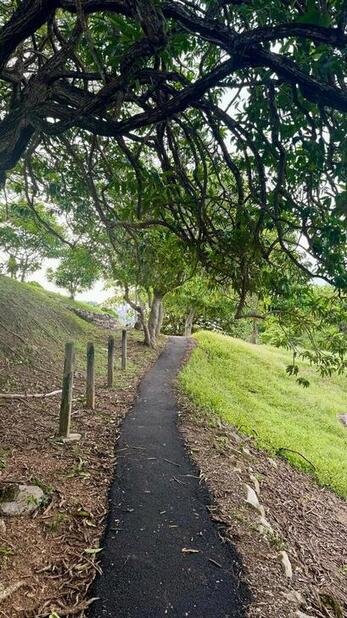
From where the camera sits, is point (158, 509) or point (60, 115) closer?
point (60, 115)

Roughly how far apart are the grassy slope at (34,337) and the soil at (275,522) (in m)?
4.33

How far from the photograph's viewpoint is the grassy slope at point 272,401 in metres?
9.86

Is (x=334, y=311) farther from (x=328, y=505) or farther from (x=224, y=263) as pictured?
(x=328, y=505)

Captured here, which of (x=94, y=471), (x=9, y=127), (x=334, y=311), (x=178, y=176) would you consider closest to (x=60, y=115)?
(x=9, y=127)

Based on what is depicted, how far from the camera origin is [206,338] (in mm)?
24750

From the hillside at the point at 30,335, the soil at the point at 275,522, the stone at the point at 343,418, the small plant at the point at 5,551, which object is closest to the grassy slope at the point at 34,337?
the hillside at the point at 30,335

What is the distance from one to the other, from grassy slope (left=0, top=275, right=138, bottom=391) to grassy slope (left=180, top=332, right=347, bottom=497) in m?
3.16

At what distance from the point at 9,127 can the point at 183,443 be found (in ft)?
18.3

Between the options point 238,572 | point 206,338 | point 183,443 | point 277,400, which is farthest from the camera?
point 206,338

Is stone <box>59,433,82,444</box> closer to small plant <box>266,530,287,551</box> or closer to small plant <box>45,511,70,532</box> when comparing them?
small plant <box>45,511,70,532</box>

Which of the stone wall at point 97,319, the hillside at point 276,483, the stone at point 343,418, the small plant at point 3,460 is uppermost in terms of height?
the stone wall at point 97,319

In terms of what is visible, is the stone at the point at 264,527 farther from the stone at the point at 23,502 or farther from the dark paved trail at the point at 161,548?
the stone at the point at 23,502

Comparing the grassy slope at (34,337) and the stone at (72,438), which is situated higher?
the grassy slope at (34,337)

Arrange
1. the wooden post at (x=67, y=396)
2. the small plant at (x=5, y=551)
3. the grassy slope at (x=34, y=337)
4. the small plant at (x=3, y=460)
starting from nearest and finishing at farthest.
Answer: the small plant at (x=5, y=551)
the small plant at (x=3, y=460)
the wooden post at (x=67, y=396)
the grassy slope at (x=34, y=337)
